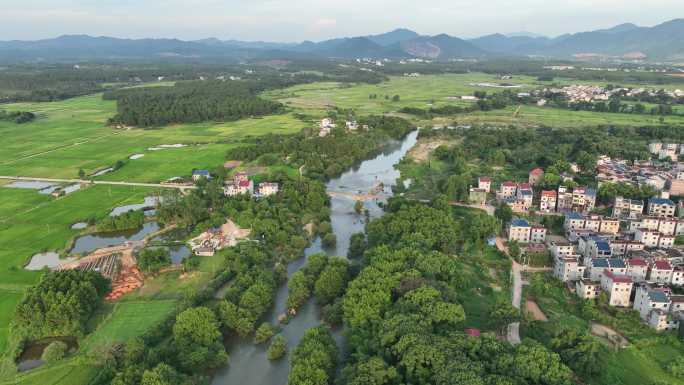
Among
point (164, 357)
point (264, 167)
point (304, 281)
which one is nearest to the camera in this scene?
point (164, 357)

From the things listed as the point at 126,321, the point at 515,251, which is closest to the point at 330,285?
the point at 126,321

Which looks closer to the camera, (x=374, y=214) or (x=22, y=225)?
(x=22, y=225)

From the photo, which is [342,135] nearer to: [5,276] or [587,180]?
[587,180]

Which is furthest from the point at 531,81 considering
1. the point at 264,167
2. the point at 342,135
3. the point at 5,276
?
the point at 5,276

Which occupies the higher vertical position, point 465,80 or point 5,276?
point 465,80

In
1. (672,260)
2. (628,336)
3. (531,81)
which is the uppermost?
(531,81)

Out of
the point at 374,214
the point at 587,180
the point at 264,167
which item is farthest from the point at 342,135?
the point at 587,180

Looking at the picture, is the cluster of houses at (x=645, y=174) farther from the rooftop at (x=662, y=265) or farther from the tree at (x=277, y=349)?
the tree at (x=277, y=349)

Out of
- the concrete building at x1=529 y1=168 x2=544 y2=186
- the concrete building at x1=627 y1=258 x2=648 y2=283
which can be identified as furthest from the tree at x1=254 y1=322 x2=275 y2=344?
the concrete building at x1=529 y1=168 x2=544 y2=186

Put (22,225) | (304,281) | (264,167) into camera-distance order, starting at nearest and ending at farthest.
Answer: (304,281), (22,225), (264,167)
